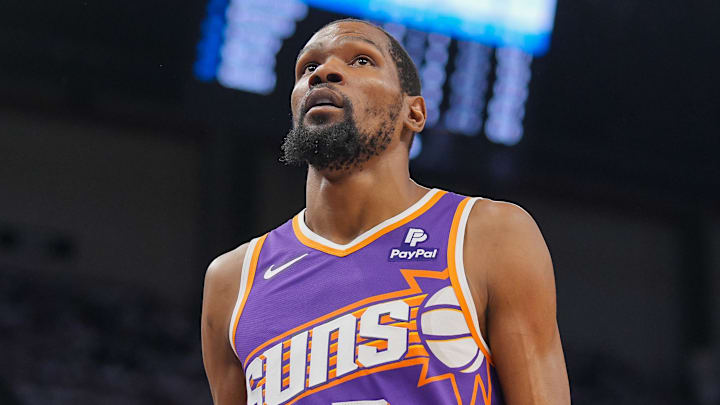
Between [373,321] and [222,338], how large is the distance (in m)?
0.46

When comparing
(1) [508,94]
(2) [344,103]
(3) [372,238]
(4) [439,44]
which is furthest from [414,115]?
(1) [508,94]

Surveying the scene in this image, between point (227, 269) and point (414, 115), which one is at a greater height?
point (414, 115)

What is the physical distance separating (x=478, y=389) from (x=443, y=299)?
7.5 inches

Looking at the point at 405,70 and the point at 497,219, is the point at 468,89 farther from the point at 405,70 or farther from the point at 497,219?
the point at 497,219

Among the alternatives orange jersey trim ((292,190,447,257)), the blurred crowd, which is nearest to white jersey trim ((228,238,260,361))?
orange jersey trim ((292,190,447,257))

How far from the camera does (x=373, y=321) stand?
6.18 feet

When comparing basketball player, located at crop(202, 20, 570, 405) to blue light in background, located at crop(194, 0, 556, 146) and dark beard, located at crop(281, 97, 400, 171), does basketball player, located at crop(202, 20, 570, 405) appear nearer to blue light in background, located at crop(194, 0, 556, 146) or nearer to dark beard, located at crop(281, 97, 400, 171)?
dark beard, located at crop(281, 97, 400, 171)

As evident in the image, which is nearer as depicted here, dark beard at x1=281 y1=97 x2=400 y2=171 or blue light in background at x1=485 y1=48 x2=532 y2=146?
dark beard at x1=281 y1=97 x2=400 y2=171

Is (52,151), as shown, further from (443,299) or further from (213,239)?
(443,299)

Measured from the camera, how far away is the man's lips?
2064 millimetres

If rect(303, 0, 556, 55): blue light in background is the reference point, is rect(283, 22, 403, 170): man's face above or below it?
below

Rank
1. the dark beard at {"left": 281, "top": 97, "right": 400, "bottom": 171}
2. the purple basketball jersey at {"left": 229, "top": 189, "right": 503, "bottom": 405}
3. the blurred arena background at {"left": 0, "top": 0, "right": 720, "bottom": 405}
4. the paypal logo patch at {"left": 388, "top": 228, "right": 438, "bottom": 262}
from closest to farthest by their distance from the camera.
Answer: the purple basketball jersey at {"left": 229, "top": 189, "right": 503, "bottom": 405}, the paypal logo patch at {"left": 388, "top": 228, "right": 438, "bottom": 262}, the dark beard at {"left": 281, "top": 97, "right": 400, "bottom": 171}, the blurred arena background at {"left": 0, "top": 0, "right": 720, "bottom": 405}

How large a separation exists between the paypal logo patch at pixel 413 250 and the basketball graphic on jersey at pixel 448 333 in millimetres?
102

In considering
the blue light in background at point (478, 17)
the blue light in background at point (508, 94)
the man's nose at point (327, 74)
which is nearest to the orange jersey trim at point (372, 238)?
the man's nose at point (327, 74)
